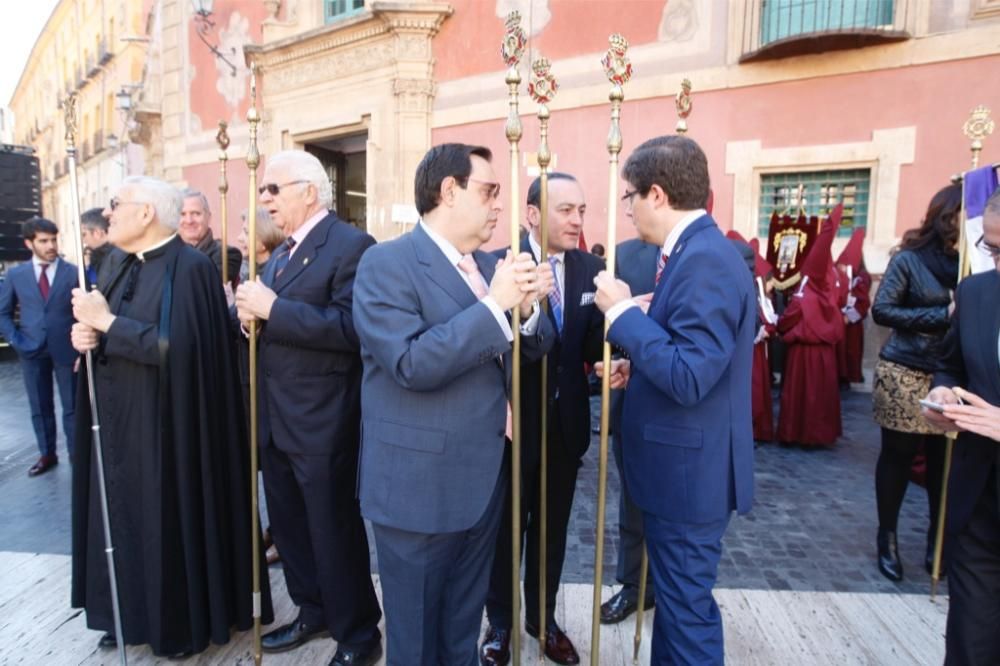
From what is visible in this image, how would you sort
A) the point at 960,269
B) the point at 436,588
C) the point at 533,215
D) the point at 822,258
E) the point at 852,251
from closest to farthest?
the point at 436,588
the point at 533,215
the point at 960,269
the point at 822,258
the point at 852,251

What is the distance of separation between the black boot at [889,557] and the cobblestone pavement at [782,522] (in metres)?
0.05

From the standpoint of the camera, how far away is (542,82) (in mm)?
2207

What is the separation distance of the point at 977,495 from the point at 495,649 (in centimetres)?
194

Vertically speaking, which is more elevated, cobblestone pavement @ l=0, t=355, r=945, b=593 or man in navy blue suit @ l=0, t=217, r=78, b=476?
man in navy blue suit @ l=0, t=217, r=78, b=476

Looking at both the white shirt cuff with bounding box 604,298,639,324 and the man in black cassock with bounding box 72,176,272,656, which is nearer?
the white shirt cuff with bounding box 604,298,639,324

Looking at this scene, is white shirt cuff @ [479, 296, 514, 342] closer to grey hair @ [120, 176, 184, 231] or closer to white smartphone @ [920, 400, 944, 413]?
white smartphone @ [920, 400, 944, 413]

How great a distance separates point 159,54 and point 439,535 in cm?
1875

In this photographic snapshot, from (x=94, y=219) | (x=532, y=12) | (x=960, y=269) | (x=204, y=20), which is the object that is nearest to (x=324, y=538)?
(x=960, y=269)

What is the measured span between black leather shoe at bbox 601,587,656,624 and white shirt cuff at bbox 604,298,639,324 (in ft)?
5.64

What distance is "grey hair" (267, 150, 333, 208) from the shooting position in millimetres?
2523

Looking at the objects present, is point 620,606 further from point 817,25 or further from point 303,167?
point 817,25

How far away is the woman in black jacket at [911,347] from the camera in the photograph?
341 cm

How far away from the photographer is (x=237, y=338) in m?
3.04

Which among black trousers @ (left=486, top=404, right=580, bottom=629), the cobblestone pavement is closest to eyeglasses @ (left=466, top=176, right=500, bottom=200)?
black trousers @ (left=486, top=404, right=580, bottom=629)
